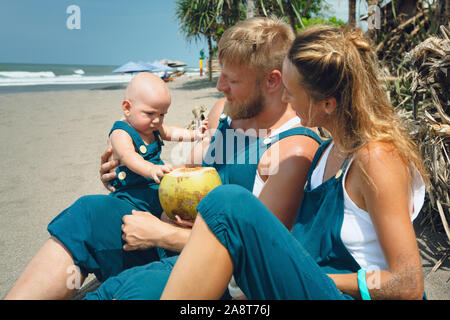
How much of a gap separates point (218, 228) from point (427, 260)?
199 cm

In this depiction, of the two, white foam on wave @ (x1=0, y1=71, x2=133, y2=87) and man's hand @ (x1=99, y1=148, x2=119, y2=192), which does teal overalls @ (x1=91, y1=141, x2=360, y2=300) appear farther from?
white foam on wave @ (x1=0, y1=71, x2=133, y2=87)

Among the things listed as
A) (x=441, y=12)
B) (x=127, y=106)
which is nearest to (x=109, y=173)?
(x=127, y=106)

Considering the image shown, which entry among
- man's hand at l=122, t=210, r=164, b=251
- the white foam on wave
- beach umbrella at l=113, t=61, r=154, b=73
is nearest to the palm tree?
beach umbrella at l=113, t=61, r=154, b=73

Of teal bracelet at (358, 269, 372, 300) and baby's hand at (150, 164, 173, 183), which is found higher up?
baby's hand at (150, 164, 173, 183)

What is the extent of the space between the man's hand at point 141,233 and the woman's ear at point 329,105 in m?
0.89

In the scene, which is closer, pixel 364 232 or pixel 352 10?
pixel 364 232

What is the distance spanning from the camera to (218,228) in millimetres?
1116

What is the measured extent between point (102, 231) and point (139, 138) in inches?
28.4

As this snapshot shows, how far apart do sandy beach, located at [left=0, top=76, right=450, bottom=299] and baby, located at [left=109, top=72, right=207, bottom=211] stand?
42.7 inches

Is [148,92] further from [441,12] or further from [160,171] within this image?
[441,12]

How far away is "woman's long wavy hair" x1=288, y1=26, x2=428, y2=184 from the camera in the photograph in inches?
49.3

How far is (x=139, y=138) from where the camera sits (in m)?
2.22

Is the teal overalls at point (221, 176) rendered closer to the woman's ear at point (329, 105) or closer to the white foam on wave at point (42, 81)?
the woman's ear at point (329, 105)

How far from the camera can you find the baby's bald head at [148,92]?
2182mm
